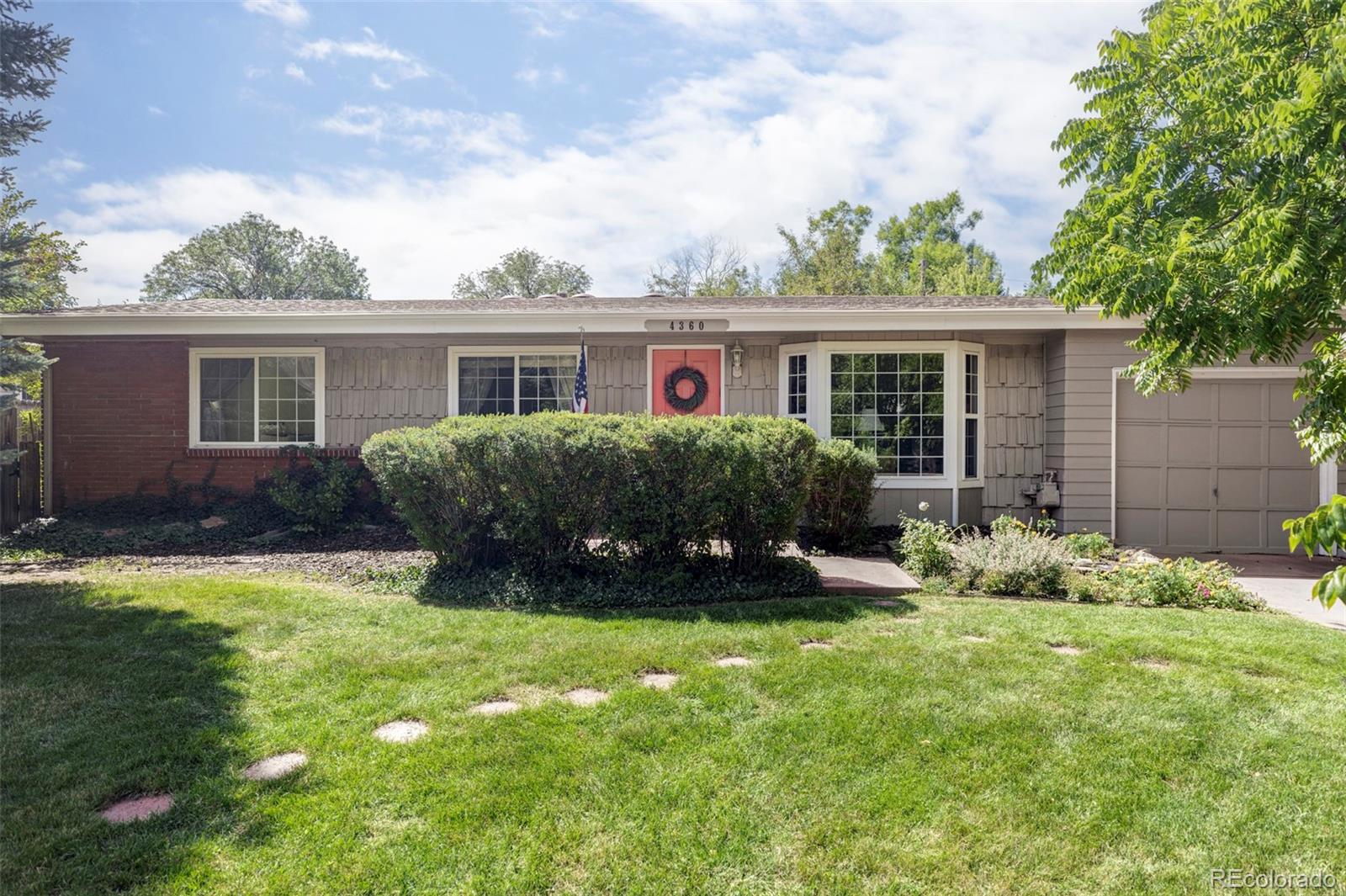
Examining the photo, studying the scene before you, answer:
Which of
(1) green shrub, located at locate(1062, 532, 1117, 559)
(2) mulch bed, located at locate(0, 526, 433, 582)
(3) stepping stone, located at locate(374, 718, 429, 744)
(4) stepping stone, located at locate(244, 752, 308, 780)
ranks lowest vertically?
(4) stepping stone, located at locate(244, 752, 308, 780)

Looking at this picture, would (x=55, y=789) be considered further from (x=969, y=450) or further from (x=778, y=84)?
(x=778, y=84)

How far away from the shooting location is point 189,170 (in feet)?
40.3

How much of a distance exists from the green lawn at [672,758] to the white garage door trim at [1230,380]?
413cm

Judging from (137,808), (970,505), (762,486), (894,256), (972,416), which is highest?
(894,256)

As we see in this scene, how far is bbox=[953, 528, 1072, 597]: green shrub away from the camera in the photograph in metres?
6.15

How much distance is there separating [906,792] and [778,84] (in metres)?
10.3

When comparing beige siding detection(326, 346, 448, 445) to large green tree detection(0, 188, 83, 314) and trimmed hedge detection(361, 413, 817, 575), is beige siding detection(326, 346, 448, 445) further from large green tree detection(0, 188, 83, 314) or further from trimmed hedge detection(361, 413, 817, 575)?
trimmed hedge detection(361, 413, 817, 575)

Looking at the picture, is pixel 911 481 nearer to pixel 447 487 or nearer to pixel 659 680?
pixel 447 487

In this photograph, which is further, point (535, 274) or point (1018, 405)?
point (535, 274)

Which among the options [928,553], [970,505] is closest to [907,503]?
[970,505]

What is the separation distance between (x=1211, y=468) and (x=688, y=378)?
6.26m

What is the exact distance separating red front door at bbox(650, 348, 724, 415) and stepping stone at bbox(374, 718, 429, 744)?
6724mm

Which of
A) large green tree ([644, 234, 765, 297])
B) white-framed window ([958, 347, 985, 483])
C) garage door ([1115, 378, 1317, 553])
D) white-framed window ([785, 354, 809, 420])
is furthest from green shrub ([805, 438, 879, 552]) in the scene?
large green tree ([644, 234, 765, 297])

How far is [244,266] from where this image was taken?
126ft
